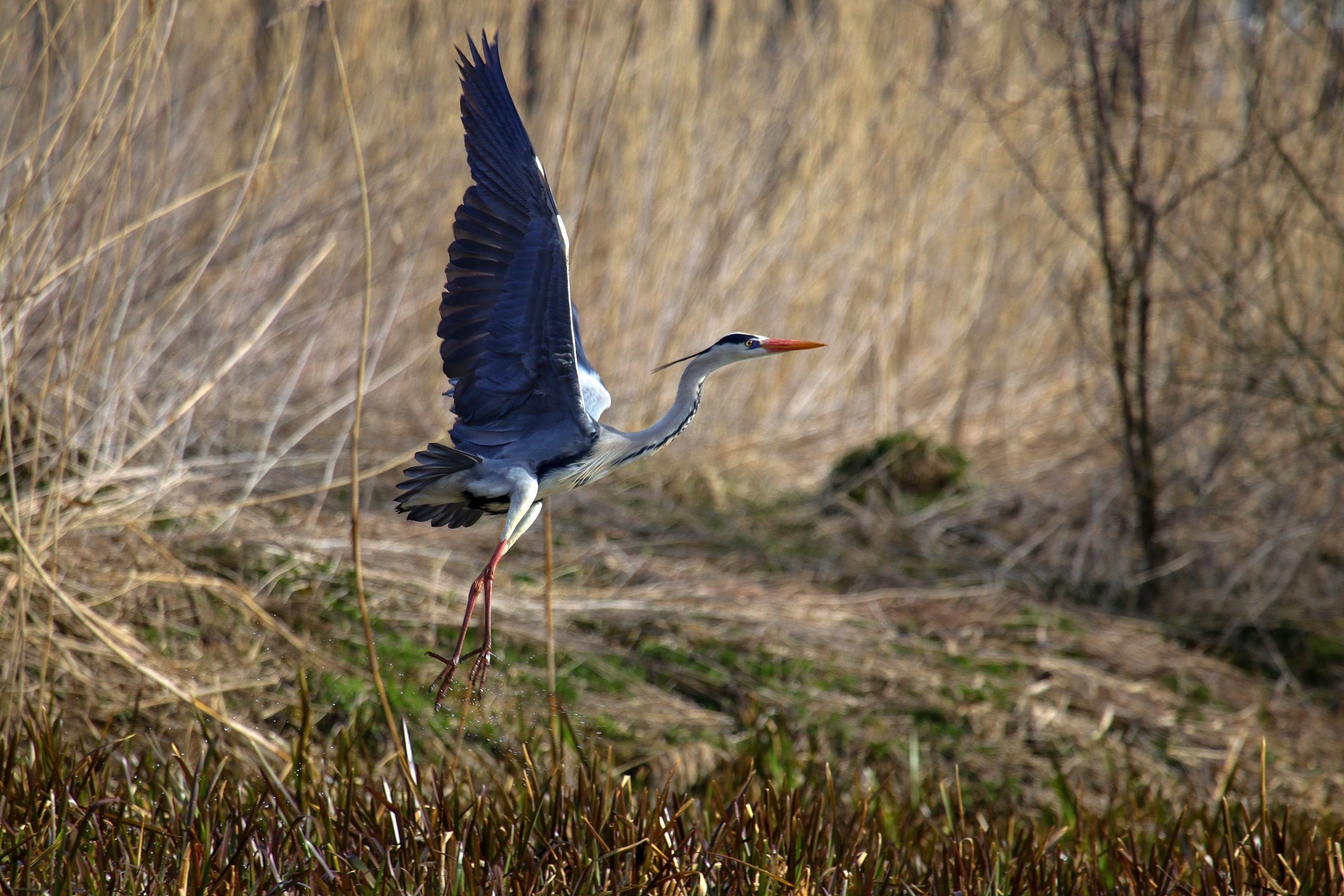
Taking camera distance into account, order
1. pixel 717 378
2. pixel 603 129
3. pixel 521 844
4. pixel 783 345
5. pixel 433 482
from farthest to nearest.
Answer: pixel 717 378, pixel 521 844, pixel 603 129, pixel 433 482, pixel 783 345

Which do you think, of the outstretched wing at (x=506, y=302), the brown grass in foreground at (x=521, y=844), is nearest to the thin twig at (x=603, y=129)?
the outstretched wing at (x=506, y=302)

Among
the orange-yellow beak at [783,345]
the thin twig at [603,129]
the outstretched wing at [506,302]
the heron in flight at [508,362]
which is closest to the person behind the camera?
the orange-yellow beak at [783,345]

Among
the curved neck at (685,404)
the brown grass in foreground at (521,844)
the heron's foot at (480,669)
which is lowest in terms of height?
the brown grass in foreground at (521,844)

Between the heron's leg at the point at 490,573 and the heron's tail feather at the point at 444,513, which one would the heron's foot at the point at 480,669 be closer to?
the heron's leg at the point at 490,573

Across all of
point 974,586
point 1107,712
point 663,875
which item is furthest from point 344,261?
point 663,875

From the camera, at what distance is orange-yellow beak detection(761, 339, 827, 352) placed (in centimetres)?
130

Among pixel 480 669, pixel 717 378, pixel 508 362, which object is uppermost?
pixel 717 378

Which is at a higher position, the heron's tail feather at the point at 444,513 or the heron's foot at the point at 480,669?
the heron's tail feather at the point at 444,513

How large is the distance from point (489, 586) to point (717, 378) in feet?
14.3

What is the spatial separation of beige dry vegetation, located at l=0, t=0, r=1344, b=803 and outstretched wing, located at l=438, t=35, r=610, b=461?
0.86m

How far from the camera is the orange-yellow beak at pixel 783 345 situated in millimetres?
1301

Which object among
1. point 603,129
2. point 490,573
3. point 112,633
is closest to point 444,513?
point 490,573

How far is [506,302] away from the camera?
5.31ft

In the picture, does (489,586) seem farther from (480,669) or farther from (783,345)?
(783,345)
